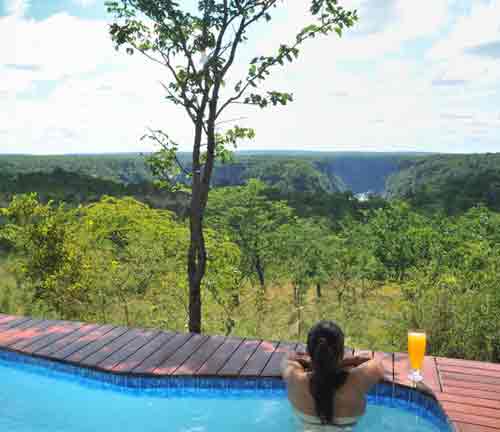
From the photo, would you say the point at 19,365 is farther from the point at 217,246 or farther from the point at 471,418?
the point at 217,246

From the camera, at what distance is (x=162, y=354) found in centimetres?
448

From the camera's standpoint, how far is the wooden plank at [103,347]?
441 centimetres

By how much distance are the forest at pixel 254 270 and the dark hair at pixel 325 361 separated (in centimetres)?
279

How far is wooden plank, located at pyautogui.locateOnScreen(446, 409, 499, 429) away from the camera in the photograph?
3141 mm

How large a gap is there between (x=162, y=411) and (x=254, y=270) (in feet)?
64.2

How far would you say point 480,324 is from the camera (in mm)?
5012

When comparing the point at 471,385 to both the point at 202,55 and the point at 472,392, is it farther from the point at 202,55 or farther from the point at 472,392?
the point at 202,55

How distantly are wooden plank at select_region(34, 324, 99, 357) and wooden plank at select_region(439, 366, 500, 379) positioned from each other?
11.1ft

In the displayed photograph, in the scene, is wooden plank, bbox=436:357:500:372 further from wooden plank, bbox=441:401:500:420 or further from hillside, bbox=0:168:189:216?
hillside, bbox=0:168:189:216

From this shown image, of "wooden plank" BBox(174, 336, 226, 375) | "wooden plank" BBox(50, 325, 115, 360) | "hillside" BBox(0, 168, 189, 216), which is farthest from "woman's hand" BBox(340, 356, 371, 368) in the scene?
"hillside" BBox(0, 168, 189, 216)

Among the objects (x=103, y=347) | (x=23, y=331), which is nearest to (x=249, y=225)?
(x=23, y=331)

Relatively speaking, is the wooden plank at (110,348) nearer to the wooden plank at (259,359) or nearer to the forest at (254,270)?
the wooden plank at (259,359)

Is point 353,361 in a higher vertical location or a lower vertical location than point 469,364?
higher

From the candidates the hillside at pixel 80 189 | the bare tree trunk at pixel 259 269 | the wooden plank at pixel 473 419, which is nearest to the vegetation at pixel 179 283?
the wooden plank at pixel 473 419
